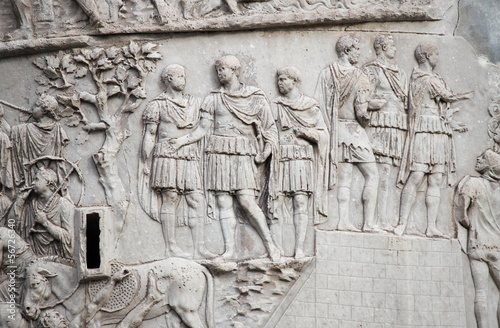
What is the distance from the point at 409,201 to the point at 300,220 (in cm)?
119

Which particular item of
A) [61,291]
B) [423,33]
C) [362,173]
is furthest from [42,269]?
[423,33]

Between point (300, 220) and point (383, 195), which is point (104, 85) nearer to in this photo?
point (300, 220)

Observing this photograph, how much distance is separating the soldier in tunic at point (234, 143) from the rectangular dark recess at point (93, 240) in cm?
111

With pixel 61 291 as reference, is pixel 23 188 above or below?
above

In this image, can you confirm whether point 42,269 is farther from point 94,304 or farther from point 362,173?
point 362,173

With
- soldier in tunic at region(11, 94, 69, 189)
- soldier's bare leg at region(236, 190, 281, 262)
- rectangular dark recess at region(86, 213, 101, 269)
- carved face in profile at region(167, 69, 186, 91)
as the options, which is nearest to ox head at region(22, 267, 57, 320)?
rectangular dark recess at region(86, 213, 101, 269)

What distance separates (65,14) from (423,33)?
12.4 feet

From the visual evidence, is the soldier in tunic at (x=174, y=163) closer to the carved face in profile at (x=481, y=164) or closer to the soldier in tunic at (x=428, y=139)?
the soldier in tunic at (x=428, y=139)

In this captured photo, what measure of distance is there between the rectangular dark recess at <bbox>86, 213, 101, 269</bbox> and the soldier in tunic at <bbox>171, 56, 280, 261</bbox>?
1111mm

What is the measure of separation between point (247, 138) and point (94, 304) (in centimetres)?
228

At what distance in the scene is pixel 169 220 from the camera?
14234 millimetres

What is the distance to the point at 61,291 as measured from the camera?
14.2 metres

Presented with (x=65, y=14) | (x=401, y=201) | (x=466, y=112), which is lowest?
(x=401, y=201)

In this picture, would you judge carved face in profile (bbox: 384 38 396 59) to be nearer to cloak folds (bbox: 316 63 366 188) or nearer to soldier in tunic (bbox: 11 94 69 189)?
cloak folds (bbox: 316 63 366 188)
